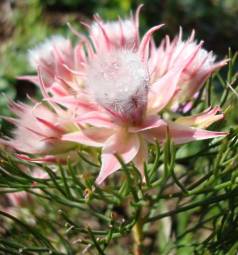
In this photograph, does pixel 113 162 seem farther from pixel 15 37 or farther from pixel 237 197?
pixel 15 37

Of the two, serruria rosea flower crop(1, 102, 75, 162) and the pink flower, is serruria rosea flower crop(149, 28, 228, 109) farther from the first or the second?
serruria rosea flower crop(1, 102, 75, 162)

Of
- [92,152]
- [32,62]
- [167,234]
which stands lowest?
[167,234]

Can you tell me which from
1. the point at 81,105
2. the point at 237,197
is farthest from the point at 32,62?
the point at 237,197

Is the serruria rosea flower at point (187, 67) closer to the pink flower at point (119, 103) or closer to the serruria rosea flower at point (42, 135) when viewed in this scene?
the pink flower at point (119, 103)

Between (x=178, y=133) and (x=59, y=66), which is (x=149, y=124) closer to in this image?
(x=178, y=133)

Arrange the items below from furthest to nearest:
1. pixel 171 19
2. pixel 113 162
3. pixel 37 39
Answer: pixel 171 19, pixel 37 39, pixel 113 162

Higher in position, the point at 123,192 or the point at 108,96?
the point at 108,96

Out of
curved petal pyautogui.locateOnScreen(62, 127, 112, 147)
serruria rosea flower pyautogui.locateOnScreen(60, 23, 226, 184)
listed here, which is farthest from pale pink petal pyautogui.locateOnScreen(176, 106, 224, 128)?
curved petal pyautogui.locateOnScreen(62, 127, 112, 147)
